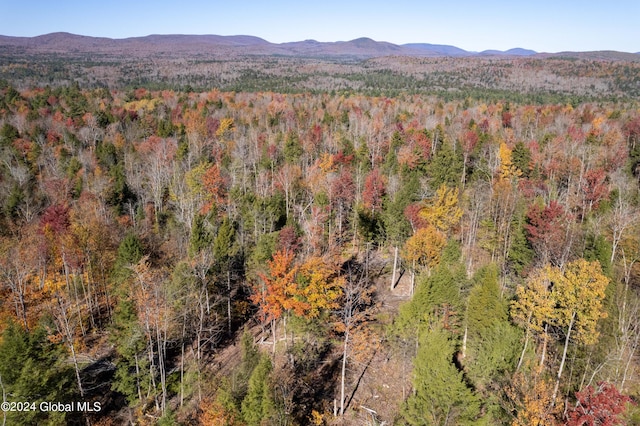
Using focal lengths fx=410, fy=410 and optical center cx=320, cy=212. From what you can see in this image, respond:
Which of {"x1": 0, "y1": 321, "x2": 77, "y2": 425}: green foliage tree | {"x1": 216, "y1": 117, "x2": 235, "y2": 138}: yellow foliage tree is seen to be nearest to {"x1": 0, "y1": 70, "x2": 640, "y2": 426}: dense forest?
{"x1": 0, "y1": 321, "x2": 77, "y2": 425}: green foliage tree

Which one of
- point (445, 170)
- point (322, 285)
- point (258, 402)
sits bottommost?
point (258, 402)

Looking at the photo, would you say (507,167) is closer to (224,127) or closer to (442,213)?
(442,213)

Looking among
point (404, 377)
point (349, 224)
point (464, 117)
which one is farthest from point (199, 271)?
point (464, 117)

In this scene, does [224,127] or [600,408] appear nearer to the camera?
[600,408]

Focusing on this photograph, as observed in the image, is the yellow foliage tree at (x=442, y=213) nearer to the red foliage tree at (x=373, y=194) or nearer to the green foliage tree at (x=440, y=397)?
the red foliage tree at (x=373, y=194)

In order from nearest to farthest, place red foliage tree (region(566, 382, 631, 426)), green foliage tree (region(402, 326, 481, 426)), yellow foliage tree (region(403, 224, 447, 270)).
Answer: red foliage tree (region(566, 382, 631, 426)), green foliage tree (region(402, 326, 481, 426)), yellow foliage tree (region(403, 224, 447, 270))

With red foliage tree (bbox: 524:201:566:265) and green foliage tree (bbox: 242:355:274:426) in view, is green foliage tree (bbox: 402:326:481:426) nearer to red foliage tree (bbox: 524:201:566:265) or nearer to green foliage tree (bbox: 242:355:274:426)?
green foliage tree (bbox: 242:355:274:426)

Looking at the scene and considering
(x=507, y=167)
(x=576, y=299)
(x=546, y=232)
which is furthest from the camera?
(x=507, y=167)

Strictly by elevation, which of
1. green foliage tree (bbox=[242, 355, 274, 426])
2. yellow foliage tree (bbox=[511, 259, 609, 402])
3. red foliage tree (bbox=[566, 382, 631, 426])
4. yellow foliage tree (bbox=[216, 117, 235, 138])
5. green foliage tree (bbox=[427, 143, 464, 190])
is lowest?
green foliage tree (bbox=[242, 355, 274, 426])

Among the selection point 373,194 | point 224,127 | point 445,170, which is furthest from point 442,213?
point 224,127

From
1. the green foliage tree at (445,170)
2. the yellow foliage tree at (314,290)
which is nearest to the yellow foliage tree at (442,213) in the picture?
the green foliage tree at (445,170)
